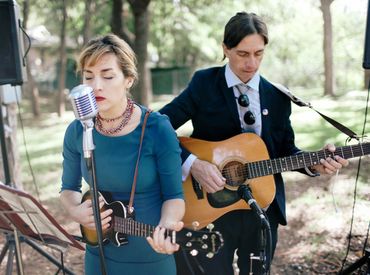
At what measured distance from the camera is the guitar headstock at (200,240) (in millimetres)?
1782

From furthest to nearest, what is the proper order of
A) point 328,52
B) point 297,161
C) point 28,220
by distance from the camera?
point 328,52, point 297,161, point 28,220

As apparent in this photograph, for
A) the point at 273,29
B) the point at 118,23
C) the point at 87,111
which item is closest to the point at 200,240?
the point at 87,111

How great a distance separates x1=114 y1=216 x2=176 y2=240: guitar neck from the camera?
6.42ft

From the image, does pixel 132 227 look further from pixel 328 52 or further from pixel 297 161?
pixel 328 52

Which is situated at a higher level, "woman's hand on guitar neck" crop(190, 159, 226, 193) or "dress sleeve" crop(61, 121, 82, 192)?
"dress sleeve" crop(61, 121, 82, 192)

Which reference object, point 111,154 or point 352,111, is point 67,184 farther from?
point 352,111

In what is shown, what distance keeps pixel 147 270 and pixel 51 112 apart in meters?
16.9

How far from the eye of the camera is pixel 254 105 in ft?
9.07

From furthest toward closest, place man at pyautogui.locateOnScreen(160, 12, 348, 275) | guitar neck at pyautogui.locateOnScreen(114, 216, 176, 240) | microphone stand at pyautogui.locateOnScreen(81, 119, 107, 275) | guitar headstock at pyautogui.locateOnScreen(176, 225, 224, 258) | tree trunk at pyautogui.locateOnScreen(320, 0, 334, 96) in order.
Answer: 1. tree trunk at pyautogui.locateOnScreen(320, 0, 334, 96)
2. man at pyautogui.locateOnScreen(160, 12, 348, 275)
3. guitar neck at pyautogui.locateOnScreen(114, 216, 176, 240)
4. guitar headstock at pyautogui.locateOnScreen(176, 225, 224, 258)
5. microphone stand at pyautogui.locateOnScreen(81, 119, 107, 275)

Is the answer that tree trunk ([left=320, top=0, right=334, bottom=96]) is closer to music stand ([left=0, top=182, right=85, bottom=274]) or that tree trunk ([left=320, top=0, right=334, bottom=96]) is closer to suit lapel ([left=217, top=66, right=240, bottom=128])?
suit lapel ([left=217, top=66, right=240, bottom=128])

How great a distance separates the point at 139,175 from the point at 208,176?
0.80 m

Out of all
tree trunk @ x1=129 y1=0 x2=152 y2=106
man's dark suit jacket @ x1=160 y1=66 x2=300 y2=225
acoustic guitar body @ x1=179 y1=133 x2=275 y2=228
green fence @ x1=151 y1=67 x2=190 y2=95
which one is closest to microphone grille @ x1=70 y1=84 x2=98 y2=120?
man's dark suit jacket @ x1=160 y1=66 x2=300 y2=225

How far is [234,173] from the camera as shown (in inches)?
113

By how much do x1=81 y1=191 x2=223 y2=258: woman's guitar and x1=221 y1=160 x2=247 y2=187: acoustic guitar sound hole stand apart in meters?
0.98
